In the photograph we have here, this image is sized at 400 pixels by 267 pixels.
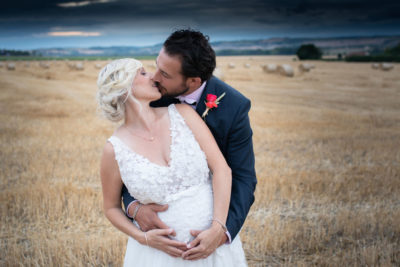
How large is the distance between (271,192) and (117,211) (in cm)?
382

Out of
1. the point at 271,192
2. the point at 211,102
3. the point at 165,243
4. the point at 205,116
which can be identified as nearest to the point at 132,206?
the point at 165,243

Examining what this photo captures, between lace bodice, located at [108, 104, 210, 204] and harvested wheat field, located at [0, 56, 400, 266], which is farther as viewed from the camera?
harvested wheat field, located at [0, 56, 400, 266]

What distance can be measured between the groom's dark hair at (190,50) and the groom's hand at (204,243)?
996 mm

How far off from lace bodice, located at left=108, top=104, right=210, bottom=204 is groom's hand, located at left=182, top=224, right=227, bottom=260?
28 centimetres

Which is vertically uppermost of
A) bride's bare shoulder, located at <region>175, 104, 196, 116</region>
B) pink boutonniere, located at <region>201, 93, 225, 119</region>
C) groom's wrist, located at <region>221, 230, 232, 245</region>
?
pink boutonniere, located at <region>201, 93, 225, 119</region>

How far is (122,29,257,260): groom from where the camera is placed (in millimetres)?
2176

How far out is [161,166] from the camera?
90.3 inches

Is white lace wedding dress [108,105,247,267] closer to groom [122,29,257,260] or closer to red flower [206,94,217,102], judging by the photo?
groom [122,29,257,260]

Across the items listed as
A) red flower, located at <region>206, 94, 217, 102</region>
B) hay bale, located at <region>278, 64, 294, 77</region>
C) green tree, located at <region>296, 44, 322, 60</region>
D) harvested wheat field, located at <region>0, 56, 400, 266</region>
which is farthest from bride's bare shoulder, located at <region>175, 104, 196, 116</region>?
green tree, located at <region>296, 44, 322, 60</region>

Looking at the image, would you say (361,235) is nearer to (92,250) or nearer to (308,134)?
(92,250)

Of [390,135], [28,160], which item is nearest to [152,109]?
[28,160]

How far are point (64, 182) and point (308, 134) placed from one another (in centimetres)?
653

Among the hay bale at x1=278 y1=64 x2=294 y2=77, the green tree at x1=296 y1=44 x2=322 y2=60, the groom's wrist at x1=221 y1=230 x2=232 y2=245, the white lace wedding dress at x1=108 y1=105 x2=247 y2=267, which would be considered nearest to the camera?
the white lace wedding dress at x1=108 y1=105 x2=247 y2=267

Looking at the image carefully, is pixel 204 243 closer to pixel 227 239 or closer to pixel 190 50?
pixel 227 239
